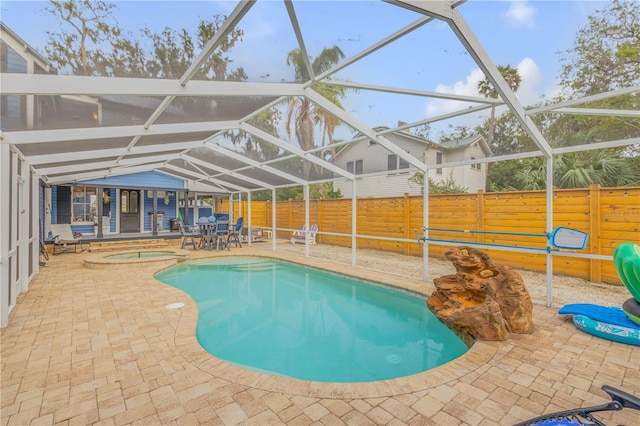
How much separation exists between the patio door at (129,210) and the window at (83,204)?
3.26 feet

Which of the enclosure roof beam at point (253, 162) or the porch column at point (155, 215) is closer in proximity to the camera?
the enclosure roof beam at point (253, 162)

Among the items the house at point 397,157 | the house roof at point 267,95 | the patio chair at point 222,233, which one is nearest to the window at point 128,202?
the patio chair at point 222,233

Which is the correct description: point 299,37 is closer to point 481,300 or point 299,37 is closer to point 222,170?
point 481,300

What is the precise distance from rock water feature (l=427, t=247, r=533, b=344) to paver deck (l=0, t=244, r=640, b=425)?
0.63 feet

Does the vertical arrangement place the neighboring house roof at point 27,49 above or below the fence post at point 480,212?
above

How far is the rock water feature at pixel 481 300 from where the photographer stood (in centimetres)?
354

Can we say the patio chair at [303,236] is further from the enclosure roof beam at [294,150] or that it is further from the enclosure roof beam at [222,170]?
the enclosure roof beam at [294,150]

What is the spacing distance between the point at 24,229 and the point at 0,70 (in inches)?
168

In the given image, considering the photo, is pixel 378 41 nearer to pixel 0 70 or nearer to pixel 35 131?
pixel 0 70

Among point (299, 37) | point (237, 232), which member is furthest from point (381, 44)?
point (237, 232)

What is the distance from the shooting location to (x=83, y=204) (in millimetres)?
12523

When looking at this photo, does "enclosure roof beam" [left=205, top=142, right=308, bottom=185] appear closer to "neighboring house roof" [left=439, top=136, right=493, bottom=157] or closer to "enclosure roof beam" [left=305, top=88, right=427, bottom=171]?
"enclosure roof beam" [left=305, top=88, right=427, bottom=171]

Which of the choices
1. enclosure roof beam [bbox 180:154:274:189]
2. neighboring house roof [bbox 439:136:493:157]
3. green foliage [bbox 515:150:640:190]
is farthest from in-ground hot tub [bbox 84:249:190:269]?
green foliage [bbox 515:150:640:190]

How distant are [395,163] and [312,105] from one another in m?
2.37
